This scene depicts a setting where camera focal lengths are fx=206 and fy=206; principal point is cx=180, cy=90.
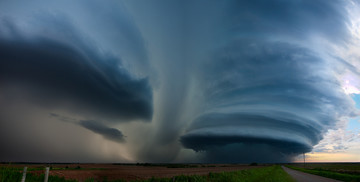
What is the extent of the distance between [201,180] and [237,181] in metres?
6.21

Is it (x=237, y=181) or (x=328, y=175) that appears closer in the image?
(x=237, y=181)

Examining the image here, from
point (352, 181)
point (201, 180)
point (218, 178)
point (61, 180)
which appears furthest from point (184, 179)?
point (352, 181)

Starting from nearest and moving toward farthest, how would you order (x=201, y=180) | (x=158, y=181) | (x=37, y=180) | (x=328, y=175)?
(x=37, y=180)
(x=158, y=181)
(x=201, y=180)
(x=328, y=175)

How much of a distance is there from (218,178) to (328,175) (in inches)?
1702

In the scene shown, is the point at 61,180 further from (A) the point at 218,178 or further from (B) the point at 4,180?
(A) the point at 218,178

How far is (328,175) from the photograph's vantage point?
4900 centimetres

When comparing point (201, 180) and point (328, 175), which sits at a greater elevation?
point (201, 180)

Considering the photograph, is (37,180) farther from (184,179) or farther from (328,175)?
(328,175)

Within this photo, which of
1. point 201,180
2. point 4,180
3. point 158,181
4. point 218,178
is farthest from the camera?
point 218,178

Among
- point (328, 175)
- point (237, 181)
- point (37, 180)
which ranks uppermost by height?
point (37, 180)

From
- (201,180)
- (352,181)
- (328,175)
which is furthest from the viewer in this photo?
(328,175)

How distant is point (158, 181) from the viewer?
16.7 metres

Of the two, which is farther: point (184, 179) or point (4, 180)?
point (184, 179)

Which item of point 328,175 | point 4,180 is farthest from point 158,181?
point 328,175
